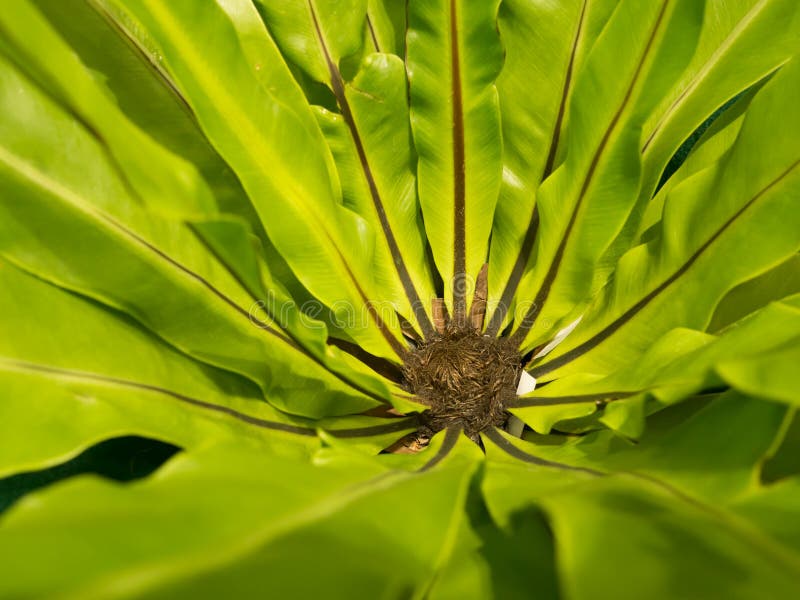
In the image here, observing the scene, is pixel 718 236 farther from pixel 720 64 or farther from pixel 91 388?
pixel 91 388

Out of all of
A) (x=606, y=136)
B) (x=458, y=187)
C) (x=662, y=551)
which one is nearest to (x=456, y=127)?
(x=458, y=187)

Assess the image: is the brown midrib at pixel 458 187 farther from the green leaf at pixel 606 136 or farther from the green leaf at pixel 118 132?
the green leaf at pixel 118 132

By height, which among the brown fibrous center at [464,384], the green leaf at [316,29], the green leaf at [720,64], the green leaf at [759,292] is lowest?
the brown fibrous center at [464,384]

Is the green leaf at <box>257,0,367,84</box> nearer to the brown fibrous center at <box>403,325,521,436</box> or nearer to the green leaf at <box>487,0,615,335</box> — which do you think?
the green leaf at <box>487,0,615,335</box>

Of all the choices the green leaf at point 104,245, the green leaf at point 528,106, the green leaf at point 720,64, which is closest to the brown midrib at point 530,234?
the green leaf at point 528,106

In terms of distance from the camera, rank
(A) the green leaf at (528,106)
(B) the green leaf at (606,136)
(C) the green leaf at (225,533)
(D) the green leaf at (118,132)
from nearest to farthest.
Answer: (C) the green leaf at (225,533) → (D) the green leaf at (118,132) → (B) the green leaf at (606,136) → (A) the green leaf at (528,106)

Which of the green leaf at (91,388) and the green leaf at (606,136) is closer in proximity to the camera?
the green leaf at (91,388)

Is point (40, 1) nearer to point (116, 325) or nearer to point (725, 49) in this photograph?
point (116, 325)

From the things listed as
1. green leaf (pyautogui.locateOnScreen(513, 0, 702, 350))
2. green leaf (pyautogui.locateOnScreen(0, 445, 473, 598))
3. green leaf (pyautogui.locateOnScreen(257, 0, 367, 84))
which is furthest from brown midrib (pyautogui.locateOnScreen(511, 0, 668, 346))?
green leaf (pyautogui.locateOnScreen(0, 445, 473, 598))

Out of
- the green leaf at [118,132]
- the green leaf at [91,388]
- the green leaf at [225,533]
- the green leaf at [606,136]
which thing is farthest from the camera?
the green leaf at [606,136]
